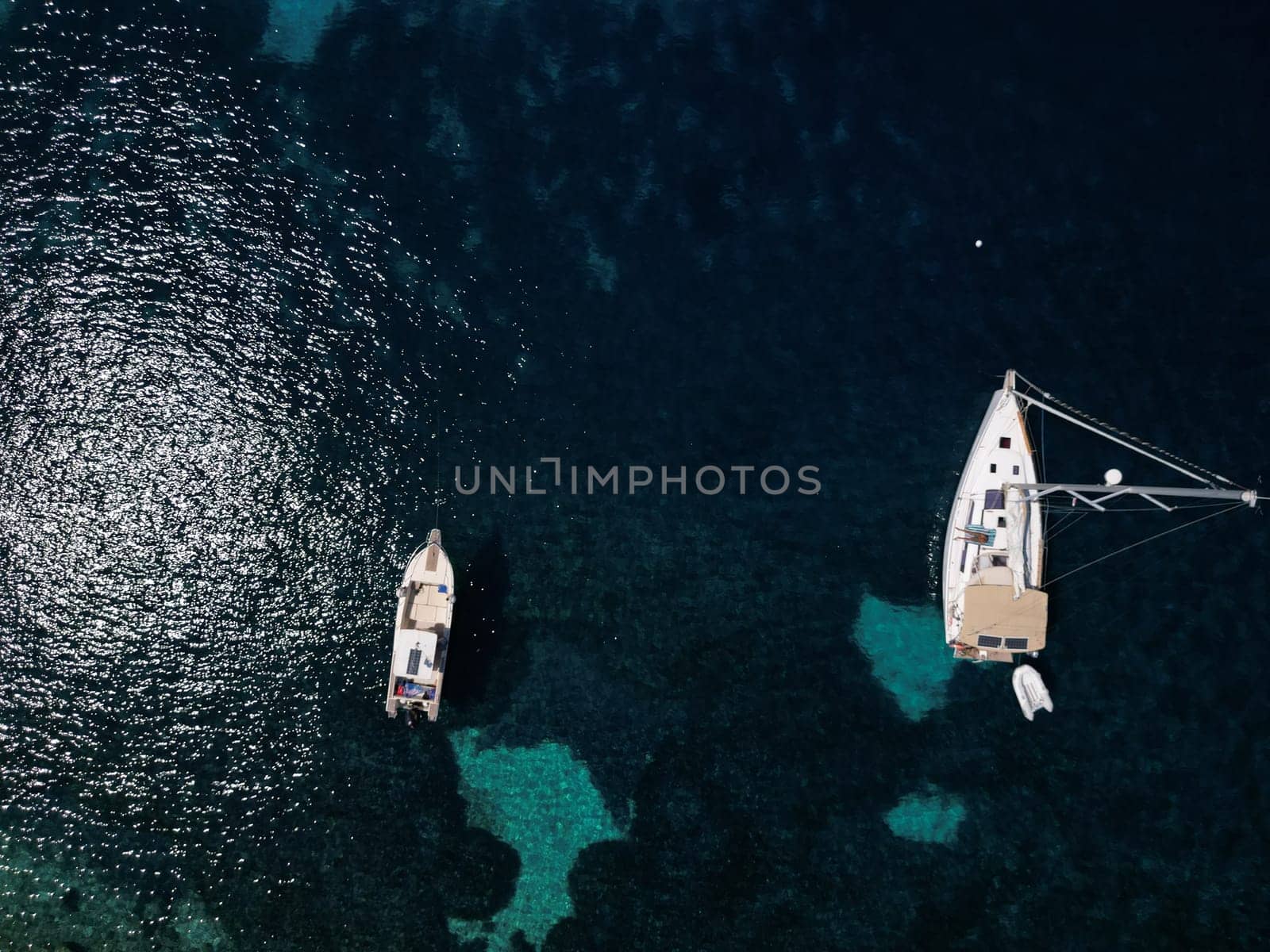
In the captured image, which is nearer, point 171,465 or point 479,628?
point 479,628

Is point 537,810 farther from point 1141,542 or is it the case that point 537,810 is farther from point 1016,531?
point 1141,542

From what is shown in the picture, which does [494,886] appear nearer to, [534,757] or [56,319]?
[534,757]

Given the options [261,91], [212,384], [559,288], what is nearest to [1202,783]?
[559,288]

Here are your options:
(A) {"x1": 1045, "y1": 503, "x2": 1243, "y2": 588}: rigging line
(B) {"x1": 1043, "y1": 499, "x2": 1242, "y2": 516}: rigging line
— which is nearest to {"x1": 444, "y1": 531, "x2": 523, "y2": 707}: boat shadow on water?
(A) {"x1": 1045, "y1": 503, "x2": 1243, "y2": 588}: rigging line

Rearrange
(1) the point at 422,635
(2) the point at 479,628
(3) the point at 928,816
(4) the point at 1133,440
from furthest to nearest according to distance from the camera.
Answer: (4) the point at 1133,440 → (2) the point at 479,628 → (3) the point at 928,816 → (1) the point at 422,635

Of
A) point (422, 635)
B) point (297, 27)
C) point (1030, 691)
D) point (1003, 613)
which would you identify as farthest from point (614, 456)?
point (297, 27)

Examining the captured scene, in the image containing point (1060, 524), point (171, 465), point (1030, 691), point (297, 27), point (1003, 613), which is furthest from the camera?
point (297, 27)

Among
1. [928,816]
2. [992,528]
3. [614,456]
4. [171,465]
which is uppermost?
[614,456]
